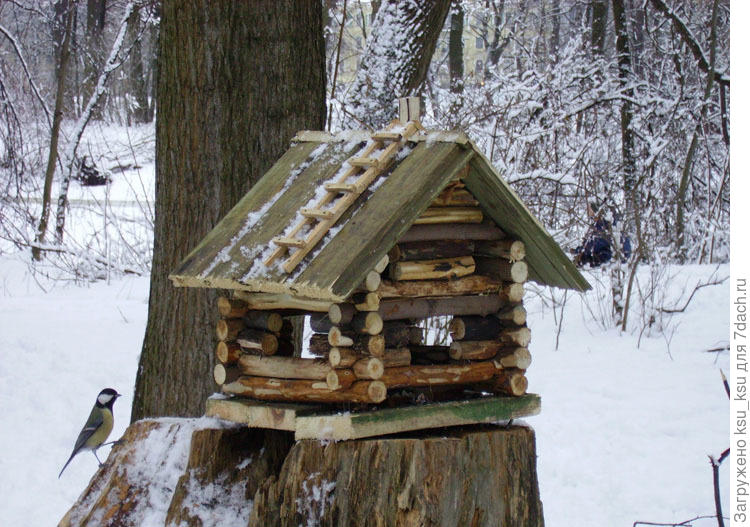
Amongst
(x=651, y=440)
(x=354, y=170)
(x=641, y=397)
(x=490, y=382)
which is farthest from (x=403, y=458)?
(x=641, y=397)

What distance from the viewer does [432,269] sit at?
2.72 m

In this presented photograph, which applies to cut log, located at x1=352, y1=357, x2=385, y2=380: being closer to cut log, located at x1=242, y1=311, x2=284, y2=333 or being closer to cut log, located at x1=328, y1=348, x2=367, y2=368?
cut log, located at x1=328, y1=348, x2=367, y2=368

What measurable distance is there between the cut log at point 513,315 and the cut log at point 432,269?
0.61ft

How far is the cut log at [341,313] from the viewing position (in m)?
2.54

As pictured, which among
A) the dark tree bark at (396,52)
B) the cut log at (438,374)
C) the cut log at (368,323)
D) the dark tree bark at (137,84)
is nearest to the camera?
the cut log at (368,323)

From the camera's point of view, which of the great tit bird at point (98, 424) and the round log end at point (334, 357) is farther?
the great tit bird at point (98, 424)

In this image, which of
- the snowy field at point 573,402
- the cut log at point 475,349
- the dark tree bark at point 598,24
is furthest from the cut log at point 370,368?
the dark tree bark at point 598,24

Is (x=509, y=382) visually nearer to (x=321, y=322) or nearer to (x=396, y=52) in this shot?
(x=321, y=322)

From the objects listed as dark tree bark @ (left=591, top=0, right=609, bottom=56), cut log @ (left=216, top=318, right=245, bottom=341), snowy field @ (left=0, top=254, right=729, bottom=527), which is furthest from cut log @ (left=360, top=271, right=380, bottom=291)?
dark tree bark @ (left=591, top=0, right=609, bottom=56)

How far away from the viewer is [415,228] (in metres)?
2.69

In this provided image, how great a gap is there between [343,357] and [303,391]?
9.5 inches

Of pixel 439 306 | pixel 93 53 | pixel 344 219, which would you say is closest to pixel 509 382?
pixel 439 306

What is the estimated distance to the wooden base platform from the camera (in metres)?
2.52

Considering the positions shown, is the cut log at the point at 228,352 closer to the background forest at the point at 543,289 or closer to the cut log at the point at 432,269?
the cut log at the point at 432,269
